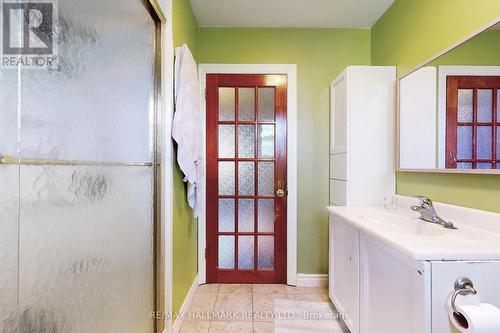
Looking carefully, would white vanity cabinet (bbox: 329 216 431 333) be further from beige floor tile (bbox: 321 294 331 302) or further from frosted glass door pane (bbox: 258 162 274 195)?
frosted glass door pane (bbox: 258 162 274 195)

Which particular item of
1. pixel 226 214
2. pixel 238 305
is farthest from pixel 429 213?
pixel 226 214

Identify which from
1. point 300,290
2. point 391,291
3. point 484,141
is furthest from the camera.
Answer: point 300,290

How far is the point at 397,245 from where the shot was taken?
1.09 metres

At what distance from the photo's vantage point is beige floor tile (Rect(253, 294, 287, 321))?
200 cm

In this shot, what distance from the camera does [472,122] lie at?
55.7 inches

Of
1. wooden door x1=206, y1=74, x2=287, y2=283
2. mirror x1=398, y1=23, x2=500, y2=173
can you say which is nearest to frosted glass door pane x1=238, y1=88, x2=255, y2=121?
wooden door x1=206, y1=74, x2=287, y2=283

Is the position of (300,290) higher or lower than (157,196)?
lower

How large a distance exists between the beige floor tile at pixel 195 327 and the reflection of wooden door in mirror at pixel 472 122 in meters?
1.88

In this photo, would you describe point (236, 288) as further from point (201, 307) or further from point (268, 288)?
point (201, 307)

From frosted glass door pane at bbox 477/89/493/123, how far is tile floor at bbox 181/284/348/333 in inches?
68.1

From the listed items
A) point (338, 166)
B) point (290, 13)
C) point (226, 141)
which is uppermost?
point (290, 13)

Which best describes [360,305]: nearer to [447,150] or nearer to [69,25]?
[447,150]

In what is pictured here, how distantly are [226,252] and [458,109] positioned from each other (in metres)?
2.10

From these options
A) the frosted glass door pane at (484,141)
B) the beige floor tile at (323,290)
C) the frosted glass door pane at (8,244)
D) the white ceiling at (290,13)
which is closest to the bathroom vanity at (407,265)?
the frosted glass door pane at (484,141)
